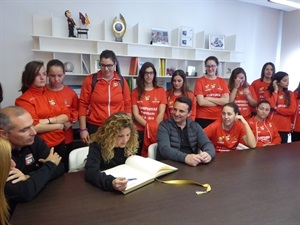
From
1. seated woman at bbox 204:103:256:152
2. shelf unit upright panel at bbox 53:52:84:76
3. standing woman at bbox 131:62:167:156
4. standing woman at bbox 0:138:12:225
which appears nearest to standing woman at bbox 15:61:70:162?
standing woman at bbox 131:62:167:156

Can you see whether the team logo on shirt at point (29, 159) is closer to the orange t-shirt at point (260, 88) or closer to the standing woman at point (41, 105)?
the standing woman at point (41, 105)

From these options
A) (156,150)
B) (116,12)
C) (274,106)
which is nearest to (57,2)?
(116,12)

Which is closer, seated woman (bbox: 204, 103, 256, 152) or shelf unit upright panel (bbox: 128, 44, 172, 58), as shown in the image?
seated woman (bbox: 204, 103, 256, 152)

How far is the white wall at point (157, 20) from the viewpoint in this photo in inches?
131

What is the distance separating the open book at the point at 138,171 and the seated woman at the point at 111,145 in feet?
0.25

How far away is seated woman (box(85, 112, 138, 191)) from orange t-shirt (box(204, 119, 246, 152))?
0.92 meters

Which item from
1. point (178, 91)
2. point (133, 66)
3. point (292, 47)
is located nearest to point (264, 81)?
point (178, 91)

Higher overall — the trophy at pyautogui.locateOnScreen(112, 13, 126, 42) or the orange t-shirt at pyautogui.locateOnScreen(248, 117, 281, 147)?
the trophy at pyautogui.locateOnScreen(112, 13, 126, 42)

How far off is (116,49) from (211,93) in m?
1.72

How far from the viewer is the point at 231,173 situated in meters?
1.49

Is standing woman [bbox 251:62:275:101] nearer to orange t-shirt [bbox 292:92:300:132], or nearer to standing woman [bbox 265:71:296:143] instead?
standing woman [bbox 265:71:296:143]

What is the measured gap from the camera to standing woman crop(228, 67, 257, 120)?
3.16 metres

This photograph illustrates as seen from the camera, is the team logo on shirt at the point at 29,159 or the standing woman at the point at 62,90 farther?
the standing woman at the point at 62,90

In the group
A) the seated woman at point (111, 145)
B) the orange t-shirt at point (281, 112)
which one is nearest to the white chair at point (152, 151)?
the seated woman at point (111, 145)
